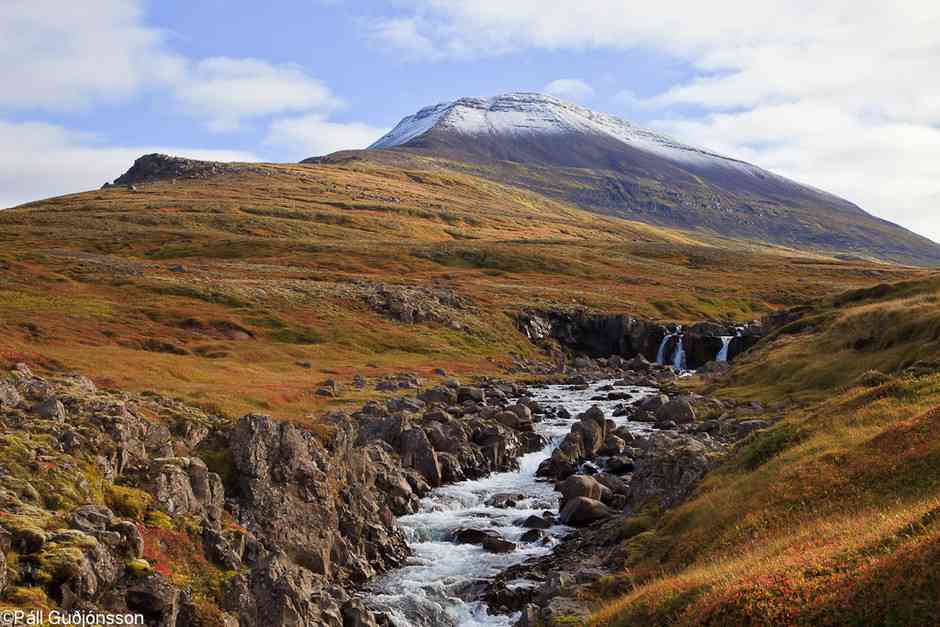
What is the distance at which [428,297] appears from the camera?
419ft

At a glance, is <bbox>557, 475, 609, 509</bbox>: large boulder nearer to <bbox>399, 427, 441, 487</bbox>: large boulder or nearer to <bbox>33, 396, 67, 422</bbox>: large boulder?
<bbox>399, 427, 441, 487</bbox>: large boulder

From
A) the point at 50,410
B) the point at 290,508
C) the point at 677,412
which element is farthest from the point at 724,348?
the point at 50,410

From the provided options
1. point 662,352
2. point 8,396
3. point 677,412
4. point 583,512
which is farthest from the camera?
point 662,352

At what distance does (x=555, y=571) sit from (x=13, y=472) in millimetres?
21906

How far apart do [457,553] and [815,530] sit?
1921 cm

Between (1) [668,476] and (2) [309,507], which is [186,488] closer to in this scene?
(2) [309,507]

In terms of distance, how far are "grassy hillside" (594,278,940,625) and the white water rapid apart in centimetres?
667

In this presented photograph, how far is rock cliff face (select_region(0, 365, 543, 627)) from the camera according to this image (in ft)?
74.4

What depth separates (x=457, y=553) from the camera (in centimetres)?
3819

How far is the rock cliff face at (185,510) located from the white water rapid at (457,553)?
4.69ft

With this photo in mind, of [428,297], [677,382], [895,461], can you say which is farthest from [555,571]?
[428,297]

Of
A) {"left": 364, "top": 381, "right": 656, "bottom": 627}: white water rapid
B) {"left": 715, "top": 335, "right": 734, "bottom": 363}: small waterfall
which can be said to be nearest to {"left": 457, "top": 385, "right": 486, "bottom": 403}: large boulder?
{"left": 364, "top": 381, "right": 656, "bottom": 627}: white water rapid

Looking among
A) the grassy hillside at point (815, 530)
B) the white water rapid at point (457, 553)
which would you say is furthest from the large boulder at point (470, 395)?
the grassy hillside at point (815, 530)

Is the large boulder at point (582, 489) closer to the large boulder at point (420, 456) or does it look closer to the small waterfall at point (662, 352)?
the large boulder at point (420, 456)
